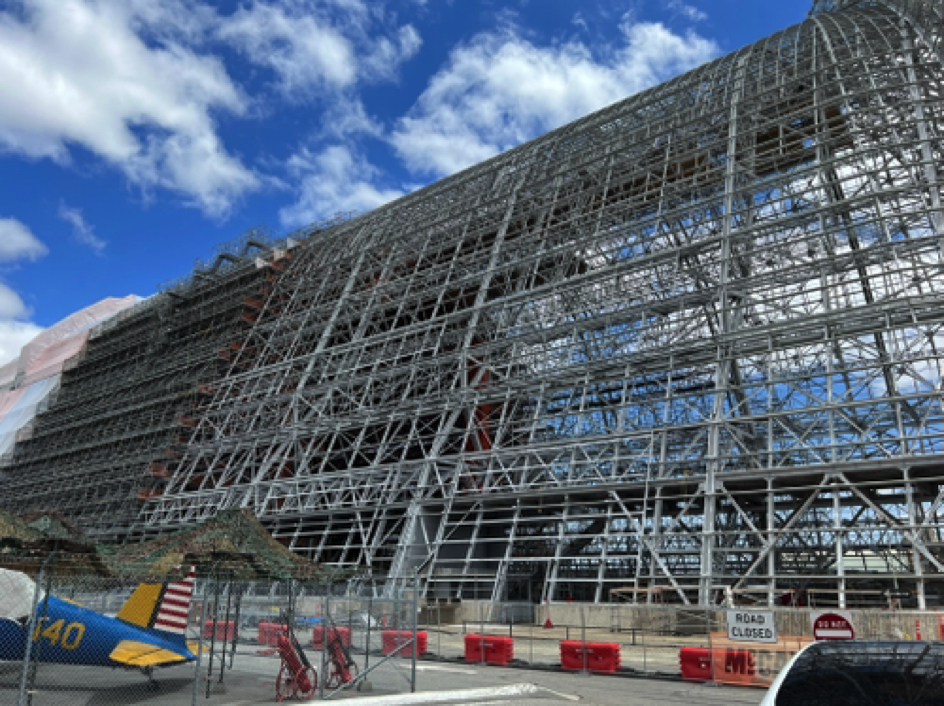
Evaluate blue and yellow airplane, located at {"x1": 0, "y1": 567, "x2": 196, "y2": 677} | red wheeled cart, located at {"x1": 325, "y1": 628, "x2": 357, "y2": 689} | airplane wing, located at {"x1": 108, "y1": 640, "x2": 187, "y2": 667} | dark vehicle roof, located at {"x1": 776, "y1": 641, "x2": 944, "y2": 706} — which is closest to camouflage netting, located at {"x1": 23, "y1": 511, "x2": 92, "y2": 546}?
blue and yellow airplane, located at {"x1": 0, "y1": 567, "x2": 196, "y2": 677}

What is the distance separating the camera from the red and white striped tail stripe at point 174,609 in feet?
38.8

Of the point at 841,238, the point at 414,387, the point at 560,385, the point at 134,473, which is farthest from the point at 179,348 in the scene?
the point at 841,238

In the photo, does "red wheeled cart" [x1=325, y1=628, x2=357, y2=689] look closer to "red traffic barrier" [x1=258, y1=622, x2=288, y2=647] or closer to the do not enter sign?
"red traffic barrier" [x1=258, y1=622, x2=288, y2=647]

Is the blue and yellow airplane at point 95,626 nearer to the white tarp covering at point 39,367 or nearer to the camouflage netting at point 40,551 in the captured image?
the camouflage netting at point 40,551

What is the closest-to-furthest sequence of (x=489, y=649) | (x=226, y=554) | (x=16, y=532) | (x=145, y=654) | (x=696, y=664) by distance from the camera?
(x=145, y=654)
(x=696, y=664)
(x=489, y=649)
(x=226, y=554)
(x=16, y=532)

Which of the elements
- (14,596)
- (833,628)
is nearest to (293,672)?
(14,596)

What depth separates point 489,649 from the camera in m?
16.8

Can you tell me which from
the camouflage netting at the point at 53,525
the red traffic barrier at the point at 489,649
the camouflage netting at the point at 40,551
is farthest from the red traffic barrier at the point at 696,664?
the camouflage netting at the point at 53,525

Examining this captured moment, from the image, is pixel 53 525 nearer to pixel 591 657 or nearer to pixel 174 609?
pixel 174 609

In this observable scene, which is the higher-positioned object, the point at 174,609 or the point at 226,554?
the point at 226,554

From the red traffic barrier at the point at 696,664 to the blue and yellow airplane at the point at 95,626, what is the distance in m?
9.02

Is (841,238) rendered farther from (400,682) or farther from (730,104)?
(400,682)

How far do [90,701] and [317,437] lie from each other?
23.4m

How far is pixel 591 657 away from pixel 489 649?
2520 mm
